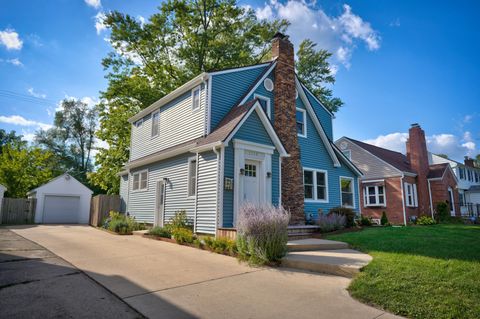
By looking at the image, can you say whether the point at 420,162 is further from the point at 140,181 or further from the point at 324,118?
the point at 140,181

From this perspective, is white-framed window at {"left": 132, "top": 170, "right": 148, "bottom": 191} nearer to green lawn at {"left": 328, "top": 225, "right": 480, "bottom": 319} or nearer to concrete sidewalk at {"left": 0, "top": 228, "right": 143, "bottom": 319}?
concrete sidewalk at {"left": 0, "top": 228, "right": 143, "bottom": 319}

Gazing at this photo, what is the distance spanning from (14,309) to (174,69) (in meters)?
22.6

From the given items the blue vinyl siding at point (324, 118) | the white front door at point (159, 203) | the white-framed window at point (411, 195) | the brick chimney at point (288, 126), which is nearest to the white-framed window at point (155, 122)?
the white front door at point (159, 203)

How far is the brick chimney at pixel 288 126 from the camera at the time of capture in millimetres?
12648

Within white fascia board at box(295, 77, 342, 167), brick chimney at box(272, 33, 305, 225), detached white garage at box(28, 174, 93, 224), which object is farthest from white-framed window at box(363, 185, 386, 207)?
detached white garage at box(28, 174, 93, 224)

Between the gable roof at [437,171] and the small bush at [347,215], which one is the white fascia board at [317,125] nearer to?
the small bush at [347,215]

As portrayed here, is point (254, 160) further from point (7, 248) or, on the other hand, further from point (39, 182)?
point (39, 182)

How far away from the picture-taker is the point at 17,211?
75.0ft

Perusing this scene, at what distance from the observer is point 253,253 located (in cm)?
695

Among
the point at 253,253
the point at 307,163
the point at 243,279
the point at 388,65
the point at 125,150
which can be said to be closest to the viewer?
the point at 243,279

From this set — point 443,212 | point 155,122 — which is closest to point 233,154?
point 155,122

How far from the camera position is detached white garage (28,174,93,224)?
78.2 feet

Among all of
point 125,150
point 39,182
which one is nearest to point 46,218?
point 39,182

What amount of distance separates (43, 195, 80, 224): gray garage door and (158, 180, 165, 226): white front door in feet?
49.5
